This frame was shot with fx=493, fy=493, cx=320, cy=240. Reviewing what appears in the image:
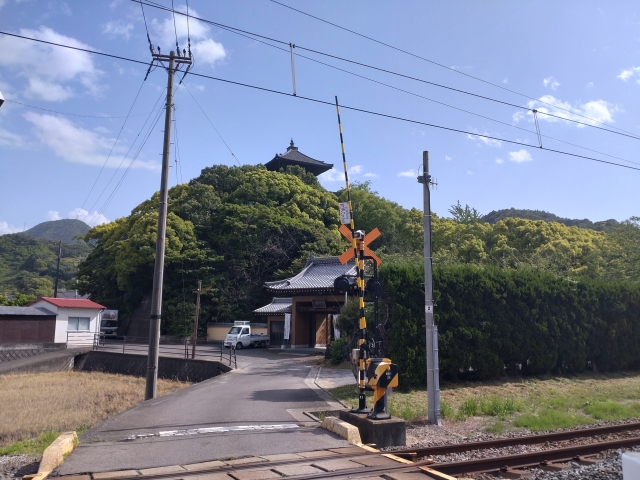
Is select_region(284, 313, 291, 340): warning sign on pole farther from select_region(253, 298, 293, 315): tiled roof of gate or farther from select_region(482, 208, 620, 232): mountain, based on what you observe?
select_region(482, 208, 620, 232): mountain

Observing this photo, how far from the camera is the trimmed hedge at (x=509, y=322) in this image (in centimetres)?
1359

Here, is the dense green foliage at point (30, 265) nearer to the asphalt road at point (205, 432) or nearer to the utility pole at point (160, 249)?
the utility pole at point (160, 249)

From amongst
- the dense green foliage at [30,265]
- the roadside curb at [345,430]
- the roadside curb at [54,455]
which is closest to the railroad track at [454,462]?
the roadside curb at [54,455]

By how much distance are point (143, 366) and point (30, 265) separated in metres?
58.9

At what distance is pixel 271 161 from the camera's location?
55.3 meters

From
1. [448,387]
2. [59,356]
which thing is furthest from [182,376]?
[448,387]

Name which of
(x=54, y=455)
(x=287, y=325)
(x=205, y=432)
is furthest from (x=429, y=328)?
(x=287, y=325)

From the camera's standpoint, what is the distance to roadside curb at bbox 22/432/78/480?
5.27m

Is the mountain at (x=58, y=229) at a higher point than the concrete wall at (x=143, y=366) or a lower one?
higher

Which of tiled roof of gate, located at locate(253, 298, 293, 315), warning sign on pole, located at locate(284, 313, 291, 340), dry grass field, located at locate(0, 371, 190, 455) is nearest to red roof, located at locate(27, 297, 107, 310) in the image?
dry grass field, located at locate(0, 371, 190, 455)

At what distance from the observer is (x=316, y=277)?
30281mm

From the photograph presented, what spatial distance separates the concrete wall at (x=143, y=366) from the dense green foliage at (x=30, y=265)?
36621 mm

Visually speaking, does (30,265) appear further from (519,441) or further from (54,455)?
(519,441)

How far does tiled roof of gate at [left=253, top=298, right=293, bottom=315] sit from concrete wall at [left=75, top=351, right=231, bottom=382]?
1053 centimetres
